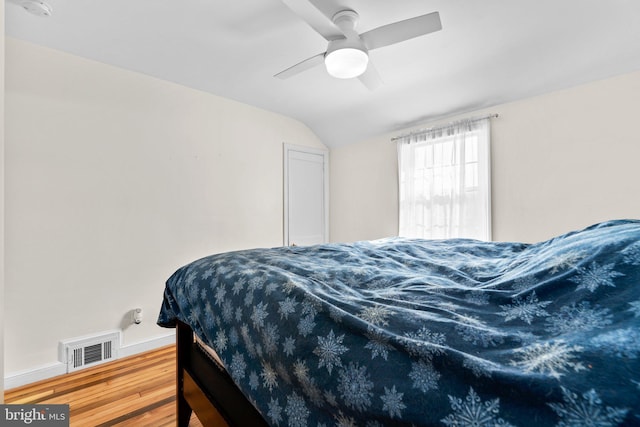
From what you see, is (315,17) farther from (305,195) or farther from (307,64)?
(305,195)

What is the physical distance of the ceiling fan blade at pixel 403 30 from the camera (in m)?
1.50

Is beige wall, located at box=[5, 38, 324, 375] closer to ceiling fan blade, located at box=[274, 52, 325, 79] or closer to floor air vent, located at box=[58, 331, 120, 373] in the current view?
floor air vent, located at box=[58, 331, 120, 373]

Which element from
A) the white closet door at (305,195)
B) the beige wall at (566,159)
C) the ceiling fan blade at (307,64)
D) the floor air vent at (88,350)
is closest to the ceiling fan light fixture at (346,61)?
the ceiling fan blade at (307,64)

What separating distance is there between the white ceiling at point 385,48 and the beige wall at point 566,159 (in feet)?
0.51

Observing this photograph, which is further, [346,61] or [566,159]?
[566,159]

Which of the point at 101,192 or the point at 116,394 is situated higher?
the point at 101,192

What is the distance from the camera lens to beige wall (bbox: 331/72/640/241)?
2129 mm

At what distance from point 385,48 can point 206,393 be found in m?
2.52

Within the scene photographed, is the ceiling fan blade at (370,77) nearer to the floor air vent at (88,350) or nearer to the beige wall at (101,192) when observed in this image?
the beige wall at (101,192)

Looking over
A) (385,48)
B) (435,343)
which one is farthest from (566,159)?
(435,343)

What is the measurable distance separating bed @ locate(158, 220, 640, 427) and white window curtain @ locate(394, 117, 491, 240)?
1.97 meters

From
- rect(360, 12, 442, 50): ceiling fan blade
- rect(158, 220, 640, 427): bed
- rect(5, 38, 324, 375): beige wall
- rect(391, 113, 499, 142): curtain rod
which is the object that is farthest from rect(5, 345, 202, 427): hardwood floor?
rect(391, 113, 499, 142): curtain rod

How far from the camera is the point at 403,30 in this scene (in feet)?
5.24

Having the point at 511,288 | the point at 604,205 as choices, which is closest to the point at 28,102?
the point at 511,288
